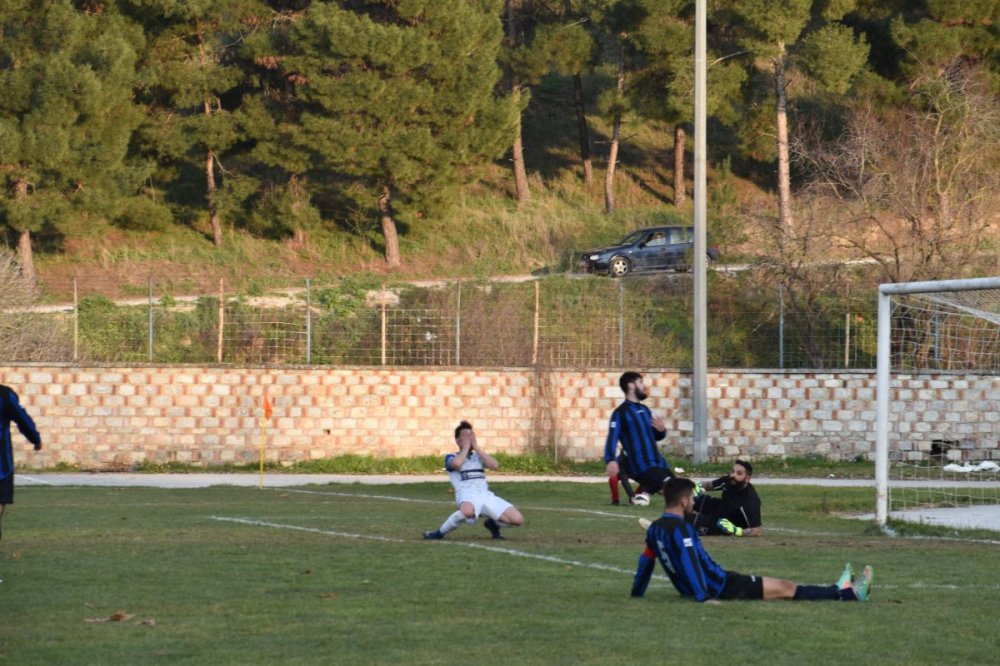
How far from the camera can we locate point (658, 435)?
629 inches

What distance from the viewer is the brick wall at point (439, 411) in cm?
2794

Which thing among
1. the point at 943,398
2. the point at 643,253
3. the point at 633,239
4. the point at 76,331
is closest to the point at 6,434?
the point at 76,331

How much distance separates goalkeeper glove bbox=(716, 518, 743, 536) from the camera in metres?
15.1

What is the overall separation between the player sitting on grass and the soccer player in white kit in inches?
142

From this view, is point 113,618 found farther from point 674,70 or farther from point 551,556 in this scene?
point 674,70

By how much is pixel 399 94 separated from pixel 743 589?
3649cm

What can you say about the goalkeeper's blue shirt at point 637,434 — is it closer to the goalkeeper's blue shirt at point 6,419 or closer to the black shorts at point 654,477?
the black shorts at point 654,477

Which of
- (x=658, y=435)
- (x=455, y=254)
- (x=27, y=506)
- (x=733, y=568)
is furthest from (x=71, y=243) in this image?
(x=733, y=568)

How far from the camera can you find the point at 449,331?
2928 centimetres

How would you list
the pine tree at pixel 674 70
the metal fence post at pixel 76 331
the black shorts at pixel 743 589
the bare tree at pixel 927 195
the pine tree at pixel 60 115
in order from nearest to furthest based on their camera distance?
the black shorts at pixel 743 589 → the metal fence post at pixel 76 331 → the bare tree at pixel 927 195 → the pine tree at pixel 60 115 → the pine tree at pixel 674 70

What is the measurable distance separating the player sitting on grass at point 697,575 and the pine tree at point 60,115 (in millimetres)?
33696

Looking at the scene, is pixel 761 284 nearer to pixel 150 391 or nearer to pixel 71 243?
pixel 150 391

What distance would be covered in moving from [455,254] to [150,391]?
22.1 metres

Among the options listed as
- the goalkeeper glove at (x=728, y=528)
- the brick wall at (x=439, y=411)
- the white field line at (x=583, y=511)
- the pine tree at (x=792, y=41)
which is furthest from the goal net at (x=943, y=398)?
the pine tree at (x=792, y=41)
